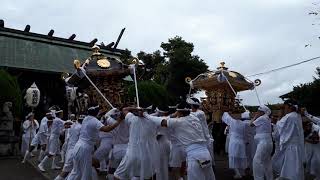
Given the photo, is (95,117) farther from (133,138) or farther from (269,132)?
(269,132)

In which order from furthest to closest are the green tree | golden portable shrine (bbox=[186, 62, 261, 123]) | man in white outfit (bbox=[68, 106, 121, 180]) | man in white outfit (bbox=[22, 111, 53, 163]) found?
the green tree < man in white outfit (bbox=[22, 111, 53, 163]) < golden portable shrine (bbox=[186, 62, 261, 123]) < man in white outfit (bbox=[68, 106, 121, 180])

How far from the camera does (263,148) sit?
10.2 m

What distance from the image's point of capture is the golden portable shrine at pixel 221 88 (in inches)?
512

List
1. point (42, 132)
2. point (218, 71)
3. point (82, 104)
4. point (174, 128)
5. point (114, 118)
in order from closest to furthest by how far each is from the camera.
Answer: point (174, 128) < point (114, 118) < point (218, 71) < point (82, 104) < point (42, 132)

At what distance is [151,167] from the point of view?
9172mm

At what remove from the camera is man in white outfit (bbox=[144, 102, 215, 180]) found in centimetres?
741

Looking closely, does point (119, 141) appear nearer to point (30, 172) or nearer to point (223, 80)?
point (223, 80)

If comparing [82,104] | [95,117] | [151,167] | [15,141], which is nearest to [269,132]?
[151,167]

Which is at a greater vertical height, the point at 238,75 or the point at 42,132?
the point at 238,75

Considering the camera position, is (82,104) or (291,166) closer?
(291,166)

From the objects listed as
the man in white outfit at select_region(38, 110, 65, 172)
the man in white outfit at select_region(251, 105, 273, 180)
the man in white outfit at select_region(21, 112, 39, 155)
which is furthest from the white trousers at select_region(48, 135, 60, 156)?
the man in white outfit at select_region(251, 105, 273, 180)

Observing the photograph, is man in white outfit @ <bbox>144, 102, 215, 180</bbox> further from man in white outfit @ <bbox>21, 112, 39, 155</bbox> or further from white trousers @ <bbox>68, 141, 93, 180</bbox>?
man in white outfit @ <bbox>21, 112, 39, 155</bbox>

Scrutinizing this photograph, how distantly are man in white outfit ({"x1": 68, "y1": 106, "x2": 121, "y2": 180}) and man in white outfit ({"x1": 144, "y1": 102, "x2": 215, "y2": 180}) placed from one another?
1669 millimetres

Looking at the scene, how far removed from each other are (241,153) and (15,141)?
9.28 m
